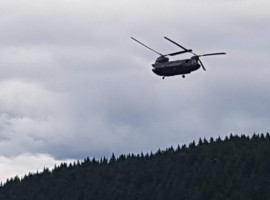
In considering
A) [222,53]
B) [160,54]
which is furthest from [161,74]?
[222,53]

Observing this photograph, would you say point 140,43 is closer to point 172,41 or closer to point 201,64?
point 172,41

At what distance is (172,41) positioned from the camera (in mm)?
145000

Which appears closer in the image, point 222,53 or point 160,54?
point 222,53

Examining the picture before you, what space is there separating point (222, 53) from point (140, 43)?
13191mm

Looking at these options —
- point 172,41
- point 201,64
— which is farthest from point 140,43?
point 201,64

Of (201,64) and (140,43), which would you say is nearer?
(140,43)

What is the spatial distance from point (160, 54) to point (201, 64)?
24.1 feet

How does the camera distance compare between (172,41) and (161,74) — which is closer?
(172,41)

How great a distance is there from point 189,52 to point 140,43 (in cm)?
1149

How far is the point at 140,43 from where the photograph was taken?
14375 centimetres

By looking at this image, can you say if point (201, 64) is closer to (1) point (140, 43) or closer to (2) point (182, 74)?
(2) point (182, 74)

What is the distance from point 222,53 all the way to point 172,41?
326 inches

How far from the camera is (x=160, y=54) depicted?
156 m

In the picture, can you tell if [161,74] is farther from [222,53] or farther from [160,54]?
[222,53]
